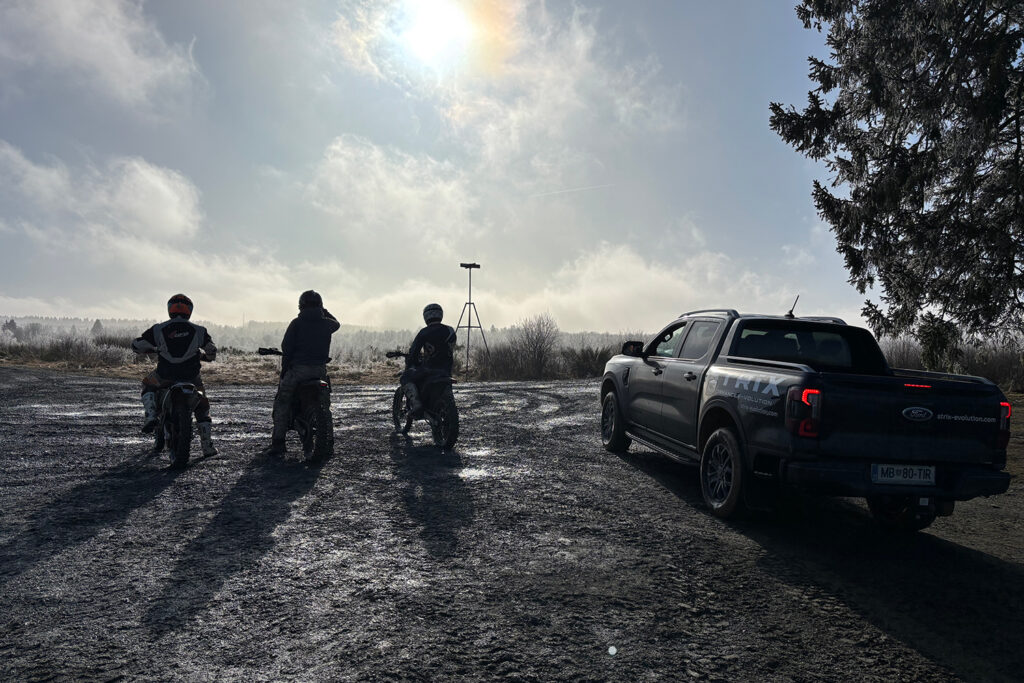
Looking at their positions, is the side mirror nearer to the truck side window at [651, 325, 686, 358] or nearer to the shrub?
the truck side window at [651, 325, 686, 358]

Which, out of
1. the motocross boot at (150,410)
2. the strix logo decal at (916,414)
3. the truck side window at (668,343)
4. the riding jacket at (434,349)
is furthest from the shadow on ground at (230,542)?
the strix logo decal at (916,414)

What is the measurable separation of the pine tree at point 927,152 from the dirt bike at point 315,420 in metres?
11.0

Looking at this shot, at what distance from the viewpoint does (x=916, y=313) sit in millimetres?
13852

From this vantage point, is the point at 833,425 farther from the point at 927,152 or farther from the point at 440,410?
the point at 927,152

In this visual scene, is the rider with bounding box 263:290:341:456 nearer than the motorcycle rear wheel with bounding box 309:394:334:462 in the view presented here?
No

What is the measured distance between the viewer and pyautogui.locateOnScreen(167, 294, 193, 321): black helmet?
860 cm

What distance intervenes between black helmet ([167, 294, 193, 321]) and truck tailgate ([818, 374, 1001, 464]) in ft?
23.8

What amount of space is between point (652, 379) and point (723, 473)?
7.19ft

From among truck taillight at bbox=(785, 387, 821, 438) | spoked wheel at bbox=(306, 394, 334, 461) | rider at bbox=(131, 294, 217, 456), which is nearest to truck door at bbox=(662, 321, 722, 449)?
truck taillight at bbox=(785, 387, 821, 438)

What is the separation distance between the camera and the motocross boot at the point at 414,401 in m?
10.2

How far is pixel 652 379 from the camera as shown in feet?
28.1

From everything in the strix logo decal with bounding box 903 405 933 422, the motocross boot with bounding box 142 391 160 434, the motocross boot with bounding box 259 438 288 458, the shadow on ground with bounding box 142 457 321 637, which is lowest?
the shadow on ground with bounding box 142 457 321 637

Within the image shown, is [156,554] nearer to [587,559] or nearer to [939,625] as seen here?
[587,559]

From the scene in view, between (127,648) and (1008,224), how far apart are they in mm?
14454
